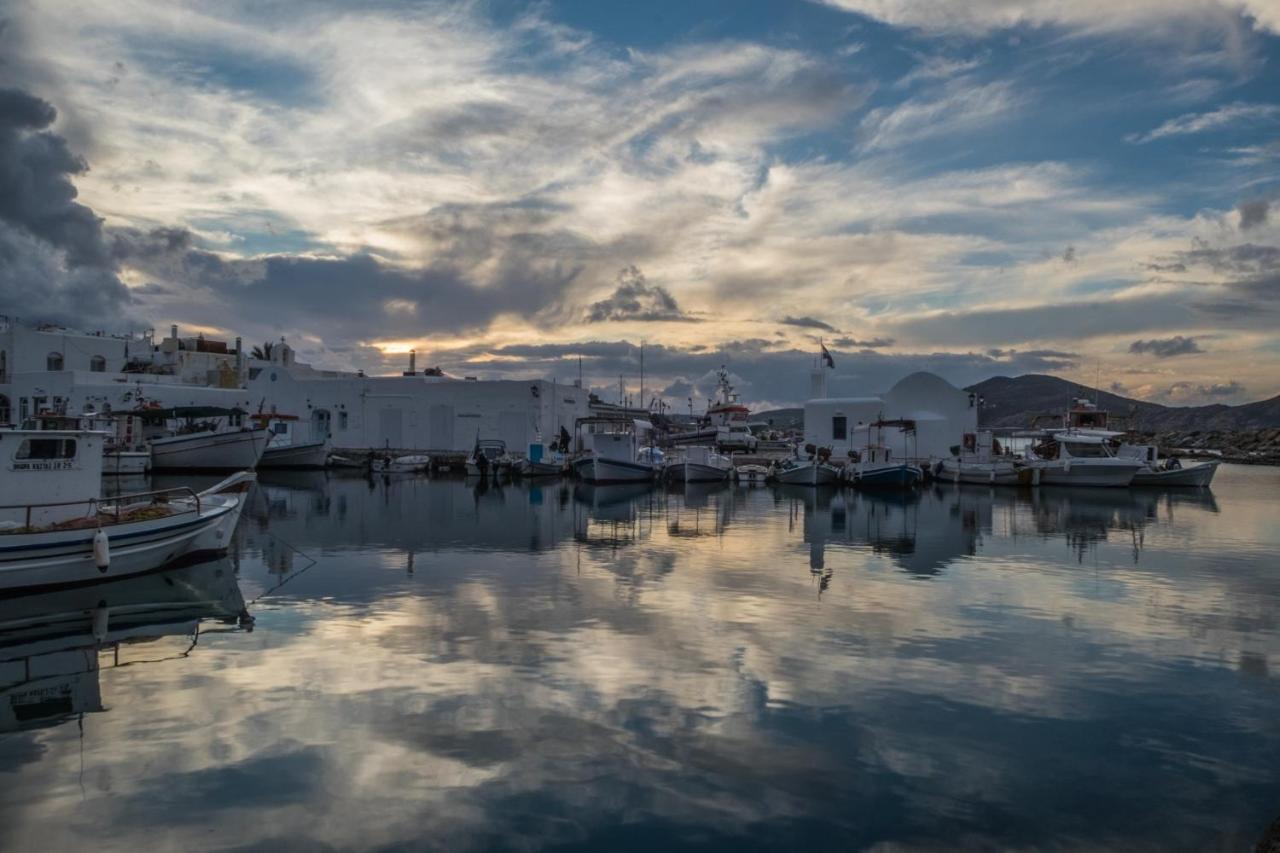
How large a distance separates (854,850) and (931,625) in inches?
304

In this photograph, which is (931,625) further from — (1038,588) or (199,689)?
(199,689)

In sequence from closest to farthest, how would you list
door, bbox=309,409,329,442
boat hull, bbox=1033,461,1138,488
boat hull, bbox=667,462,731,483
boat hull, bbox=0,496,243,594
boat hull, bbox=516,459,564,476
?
1. boat hull, bbox=0,496,243,594
2. boat hull, bbox=1033,461,1138,488
3. boat hull, bbox=667,462,731,483
4. boat hull, bbox=516,459,564,476
5. door, bbox=309,409,329,442

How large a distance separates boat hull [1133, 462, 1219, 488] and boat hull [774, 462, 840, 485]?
16.0 m

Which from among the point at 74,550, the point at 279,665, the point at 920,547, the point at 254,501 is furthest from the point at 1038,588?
the point at 254,501

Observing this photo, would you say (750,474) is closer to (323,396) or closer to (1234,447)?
(323,396)

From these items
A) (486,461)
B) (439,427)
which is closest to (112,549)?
(486,461)

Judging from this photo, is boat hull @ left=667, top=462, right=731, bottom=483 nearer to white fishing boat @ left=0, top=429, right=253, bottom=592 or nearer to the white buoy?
white fishing boat @ left=0, top=429, right=253, bottom=592

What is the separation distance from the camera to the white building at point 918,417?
52.8 metres

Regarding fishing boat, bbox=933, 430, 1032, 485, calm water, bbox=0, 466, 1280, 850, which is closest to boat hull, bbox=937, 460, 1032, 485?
fishing boat, bbox=933, 430, 1032, 485

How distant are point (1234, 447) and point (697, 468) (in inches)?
3279

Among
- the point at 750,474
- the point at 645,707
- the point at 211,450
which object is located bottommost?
the point at 645,707

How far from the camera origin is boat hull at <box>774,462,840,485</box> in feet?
155

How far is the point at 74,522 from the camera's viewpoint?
15773 mm

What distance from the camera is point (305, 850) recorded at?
651 centimetres
